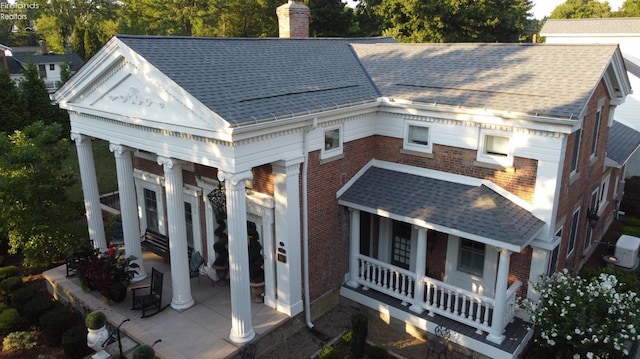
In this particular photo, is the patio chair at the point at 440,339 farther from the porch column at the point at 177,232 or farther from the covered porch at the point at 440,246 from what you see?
the porch column at the point at 177,232

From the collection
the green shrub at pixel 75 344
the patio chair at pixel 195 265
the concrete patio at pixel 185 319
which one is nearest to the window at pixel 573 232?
the concrete patio at pixel 185 319

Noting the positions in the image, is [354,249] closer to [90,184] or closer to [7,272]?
[90,184]

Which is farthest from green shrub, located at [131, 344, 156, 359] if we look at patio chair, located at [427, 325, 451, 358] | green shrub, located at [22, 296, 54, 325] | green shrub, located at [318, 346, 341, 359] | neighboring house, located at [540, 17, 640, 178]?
neighboring house, located at [540, 17, 640, 178]

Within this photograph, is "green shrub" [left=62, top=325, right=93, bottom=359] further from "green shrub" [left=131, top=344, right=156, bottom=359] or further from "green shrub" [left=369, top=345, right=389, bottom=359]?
"green shrub" [left=369, top=345, right=389, bottom=359]

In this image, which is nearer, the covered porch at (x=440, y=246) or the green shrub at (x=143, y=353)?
the green shrub at (x=143, y=353)

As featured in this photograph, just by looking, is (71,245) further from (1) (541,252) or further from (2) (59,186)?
(1) (541,252)

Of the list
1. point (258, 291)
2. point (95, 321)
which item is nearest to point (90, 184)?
point (95, 321)
